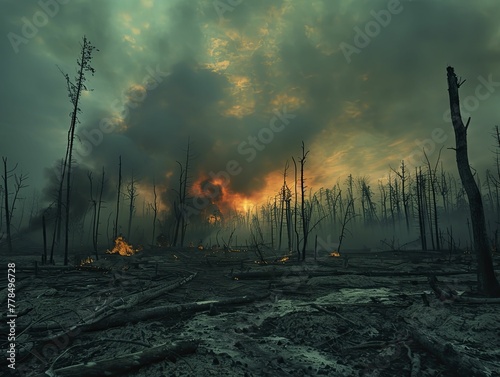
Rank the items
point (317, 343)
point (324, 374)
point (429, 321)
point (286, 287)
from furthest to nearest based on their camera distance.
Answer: point (286, 287)
point (429, 321)
point (317, 343)
point (324, 374)

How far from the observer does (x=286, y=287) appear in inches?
484

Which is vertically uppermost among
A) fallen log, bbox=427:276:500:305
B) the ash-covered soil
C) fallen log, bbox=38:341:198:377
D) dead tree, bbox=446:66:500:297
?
dead tree, bbox=446:66:500:297

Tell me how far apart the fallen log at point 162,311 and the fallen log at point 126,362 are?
9.33 feet

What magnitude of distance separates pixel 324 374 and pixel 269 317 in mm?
3478

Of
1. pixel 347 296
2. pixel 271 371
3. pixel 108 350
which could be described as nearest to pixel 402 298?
pixel 347 296

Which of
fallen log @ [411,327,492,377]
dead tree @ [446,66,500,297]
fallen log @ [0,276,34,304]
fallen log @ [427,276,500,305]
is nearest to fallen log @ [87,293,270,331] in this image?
fallen log @ [0,276,34,304]

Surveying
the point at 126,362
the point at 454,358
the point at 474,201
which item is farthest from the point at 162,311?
the point at 474,201

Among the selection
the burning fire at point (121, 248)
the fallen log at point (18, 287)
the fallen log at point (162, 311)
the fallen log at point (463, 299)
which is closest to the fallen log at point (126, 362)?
the fallen log at point (162, 311)

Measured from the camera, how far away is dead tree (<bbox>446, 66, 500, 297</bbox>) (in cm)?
824

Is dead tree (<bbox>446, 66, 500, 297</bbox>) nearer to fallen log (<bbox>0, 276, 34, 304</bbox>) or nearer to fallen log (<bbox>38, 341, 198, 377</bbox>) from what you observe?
fallen log (<bbox>38, 341, 198, 377</bbox>)

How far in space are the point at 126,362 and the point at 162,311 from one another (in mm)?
3703

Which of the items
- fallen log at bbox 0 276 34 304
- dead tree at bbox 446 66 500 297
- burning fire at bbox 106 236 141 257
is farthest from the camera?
burning fire at bbox 106 236 141 257

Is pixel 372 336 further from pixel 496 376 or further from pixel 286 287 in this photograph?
pixel 286 287

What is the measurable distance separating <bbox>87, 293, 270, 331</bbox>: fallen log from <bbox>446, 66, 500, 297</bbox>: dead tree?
724cm
